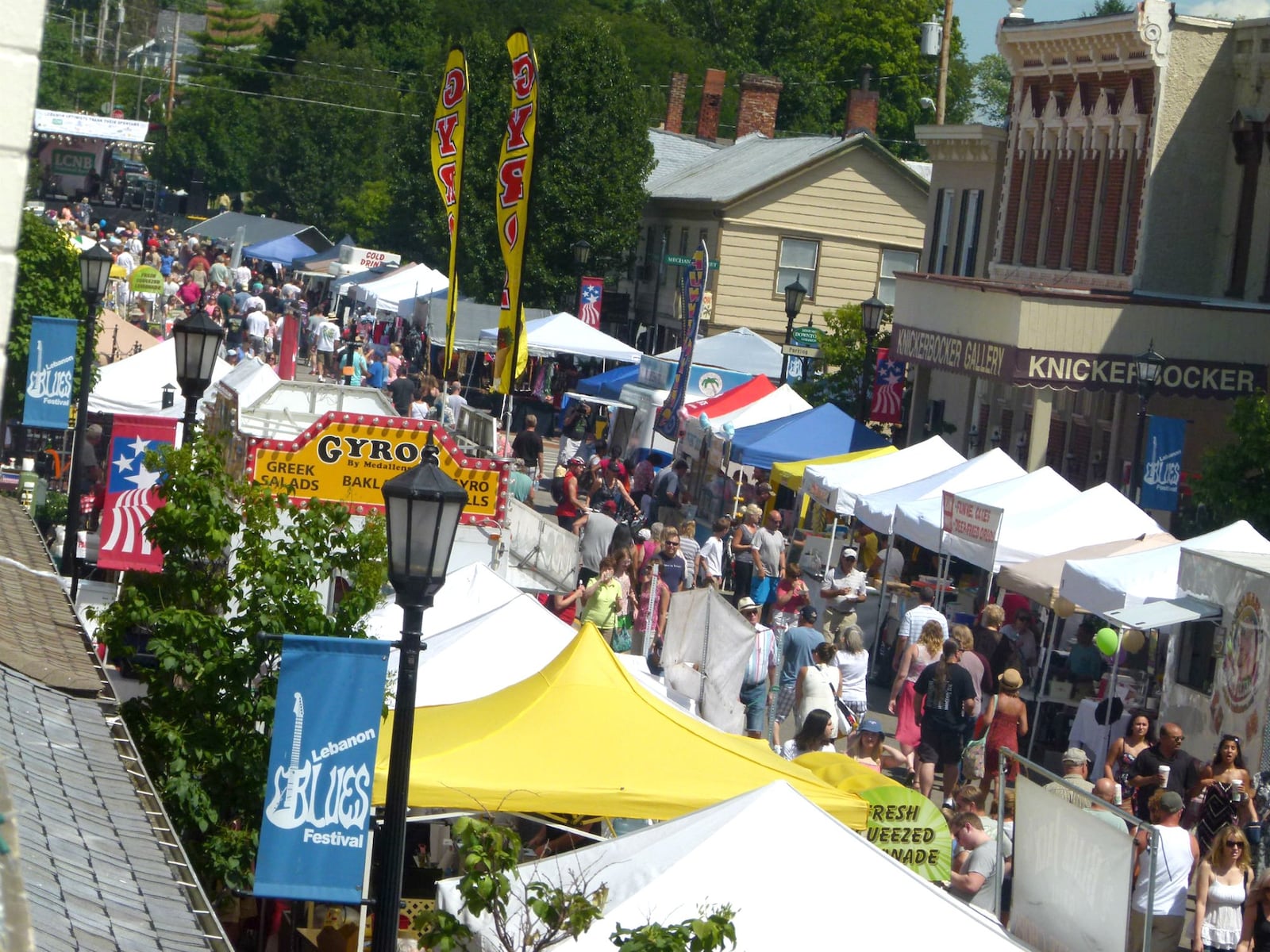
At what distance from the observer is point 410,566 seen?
24.2ft

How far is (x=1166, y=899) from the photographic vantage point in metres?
10.5

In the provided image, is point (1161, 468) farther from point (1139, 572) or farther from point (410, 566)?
point (410, 566)

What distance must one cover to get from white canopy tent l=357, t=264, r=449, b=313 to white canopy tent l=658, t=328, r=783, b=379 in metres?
11.5

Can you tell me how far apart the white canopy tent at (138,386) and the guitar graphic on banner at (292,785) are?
15.0 m

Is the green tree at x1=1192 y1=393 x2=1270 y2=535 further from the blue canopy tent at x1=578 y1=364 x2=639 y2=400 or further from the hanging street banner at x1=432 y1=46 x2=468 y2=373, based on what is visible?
the blue canopy tent at x1=578 y1=364 x2=639 y2=400

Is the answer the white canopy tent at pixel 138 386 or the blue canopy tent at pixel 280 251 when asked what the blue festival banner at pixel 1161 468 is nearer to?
the white canopy tent at pixel 138 386

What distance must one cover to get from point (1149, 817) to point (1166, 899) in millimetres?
1345

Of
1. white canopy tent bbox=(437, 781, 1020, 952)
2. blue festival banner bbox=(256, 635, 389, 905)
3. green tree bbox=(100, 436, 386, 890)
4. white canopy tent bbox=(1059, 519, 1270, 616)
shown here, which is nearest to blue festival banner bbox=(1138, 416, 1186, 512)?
white canopy tent bbox=(1059, 519, 1270, 616)

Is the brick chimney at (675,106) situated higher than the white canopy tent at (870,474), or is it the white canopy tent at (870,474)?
the brick chimney at (675,106)

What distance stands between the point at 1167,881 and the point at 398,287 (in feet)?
123

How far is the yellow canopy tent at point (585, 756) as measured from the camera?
959cm

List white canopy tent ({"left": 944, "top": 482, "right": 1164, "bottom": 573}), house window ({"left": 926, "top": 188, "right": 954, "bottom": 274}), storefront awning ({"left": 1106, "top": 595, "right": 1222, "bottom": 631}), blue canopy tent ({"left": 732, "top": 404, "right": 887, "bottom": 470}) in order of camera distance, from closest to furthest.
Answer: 1. storefront awning ({"left": 1106, "top": 595, "right": 1222, "bottom": 631})
2. white canopy tent ({"left": 944, "top": 482, "right": 1164, "bottom": 573})
3. blue canopy tent ({"left": 732, "top": 404, "right": 887, "bottom": 470})
4. house window ({"left": 926, "top": 188, "right": 954, "bottom": 274})

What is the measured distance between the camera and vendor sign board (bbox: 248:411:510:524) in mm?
15297

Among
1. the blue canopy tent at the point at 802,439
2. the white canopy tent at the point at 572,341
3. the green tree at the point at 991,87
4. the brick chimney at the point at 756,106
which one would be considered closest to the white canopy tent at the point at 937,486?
the blue canopy tent at the point at 802,439
